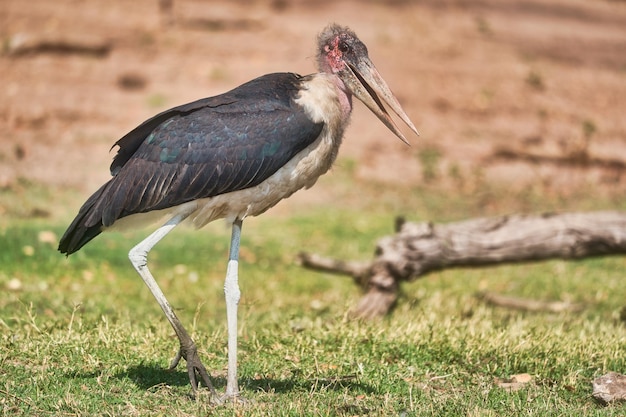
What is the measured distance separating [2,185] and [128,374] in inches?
309

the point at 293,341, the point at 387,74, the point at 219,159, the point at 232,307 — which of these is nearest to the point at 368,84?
the point at 219,159

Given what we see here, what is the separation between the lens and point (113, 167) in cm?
489

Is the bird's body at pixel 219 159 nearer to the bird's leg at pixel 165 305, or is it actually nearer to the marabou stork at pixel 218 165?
the marabou stork at pixel 218 165

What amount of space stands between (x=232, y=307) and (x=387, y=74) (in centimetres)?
1158

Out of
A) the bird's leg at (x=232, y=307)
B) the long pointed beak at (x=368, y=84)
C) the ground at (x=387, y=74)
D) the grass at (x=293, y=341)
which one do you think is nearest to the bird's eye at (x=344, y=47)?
the long pointed beak at (x=368, y=84)

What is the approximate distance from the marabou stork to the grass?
43 centimetres

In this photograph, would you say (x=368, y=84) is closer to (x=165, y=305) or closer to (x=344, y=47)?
(x=344, y=47)

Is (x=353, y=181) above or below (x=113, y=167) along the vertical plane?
below

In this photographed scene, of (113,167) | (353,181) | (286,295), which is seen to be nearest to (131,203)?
(113,167)

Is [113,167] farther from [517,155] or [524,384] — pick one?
[517,155]

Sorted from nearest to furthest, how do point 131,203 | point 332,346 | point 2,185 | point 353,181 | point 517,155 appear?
point 131,203 < point 332,346 < point 2,185 < point 353,181 < point 517,155

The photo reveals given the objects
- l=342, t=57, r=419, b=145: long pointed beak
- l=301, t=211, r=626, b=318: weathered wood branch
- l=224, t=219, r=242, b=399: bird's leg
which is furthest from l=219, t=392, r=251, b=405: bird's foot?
l=301, t=211, r=626, b=318: weathered wood branch

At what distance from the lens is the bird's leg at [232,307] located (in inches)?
174

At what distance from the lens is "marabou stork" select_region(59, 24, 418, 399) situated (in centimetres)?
460
